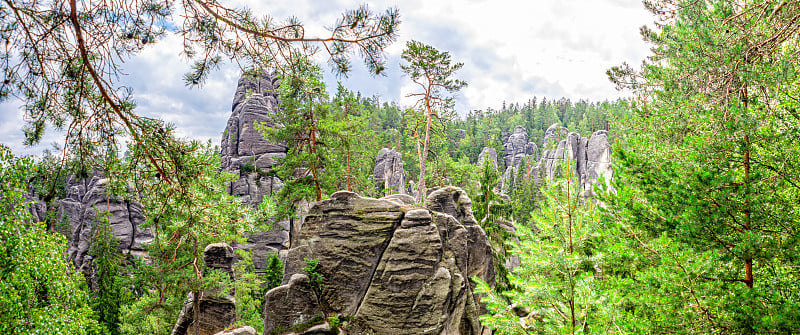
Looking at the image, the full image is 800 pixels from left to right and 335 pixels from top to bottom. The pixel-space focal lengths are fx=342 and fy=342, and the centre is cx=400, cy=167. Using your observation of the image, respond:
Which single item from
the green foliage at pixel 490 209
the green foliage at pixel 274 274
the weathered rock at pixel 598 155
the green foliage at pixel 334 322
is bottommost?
the green foliage at pixel 274 274

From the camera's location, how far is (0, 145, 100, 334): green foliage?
7094mm

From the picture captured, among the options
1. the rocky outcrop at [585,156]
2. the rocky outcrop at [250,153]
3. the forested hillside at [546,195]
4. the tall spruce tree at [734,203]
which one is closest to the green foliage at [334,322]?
the forested hillside at [546,195]

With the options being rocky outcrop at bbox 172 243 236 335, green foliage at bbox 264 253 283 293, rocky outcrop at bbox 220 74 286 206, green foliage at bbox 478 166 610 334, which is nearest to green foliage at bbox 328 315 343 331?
rocky outcrop at bbox 172 243 236 335

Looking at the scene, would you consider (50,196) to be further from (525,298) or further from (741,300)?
(741,300)

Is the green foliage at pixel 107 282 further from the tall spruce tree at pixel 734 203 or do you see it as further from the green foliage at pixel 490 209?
the tall spruce tree at pixel 734 203

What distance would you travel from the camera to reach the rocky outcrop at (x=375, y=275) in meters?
10.7

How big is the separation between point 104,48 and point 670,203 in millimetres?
6837

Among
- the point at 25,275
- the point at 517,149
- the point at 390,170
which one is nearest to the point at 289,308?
the point at 25,275

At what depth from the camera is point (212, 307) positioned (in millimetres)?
13344

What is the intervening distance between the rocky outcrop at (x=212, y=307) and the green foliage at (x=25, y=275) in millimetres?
3909

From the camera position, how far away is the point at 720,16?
17.0 feet

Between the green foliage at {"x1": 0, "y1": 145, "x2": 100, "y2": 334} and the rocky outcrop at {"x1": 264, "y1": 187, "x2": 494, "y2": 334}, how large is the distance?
487 cm

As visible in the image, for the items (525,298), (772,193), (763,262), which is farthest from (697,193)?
(525,298)

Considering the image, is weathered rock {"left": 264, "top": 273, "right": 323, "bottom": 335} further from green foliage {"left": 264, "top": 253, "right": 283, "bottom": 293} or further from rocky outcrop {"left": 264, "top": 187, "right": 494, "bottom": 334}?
green foliage {"left": 264, "top": 253, "right": 283, "bottom": 293}
